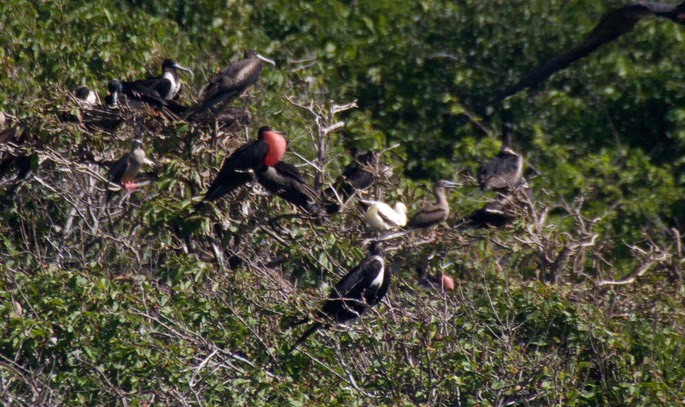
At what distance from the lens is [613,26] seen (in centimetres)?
645

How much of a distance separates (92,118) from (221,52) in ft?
7.17

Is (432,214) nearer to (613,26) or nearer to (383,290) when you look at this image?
(383,290)

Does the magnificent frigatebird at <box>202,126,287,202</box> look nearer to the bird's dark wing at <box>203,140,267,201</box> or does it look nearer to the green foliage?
the bird's dark wing at <box>203,140,267,201</box>

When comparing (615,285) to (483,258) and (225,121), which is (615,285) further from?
(225,121)

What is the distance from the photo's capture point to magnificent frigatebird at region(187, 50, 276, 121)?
604cm

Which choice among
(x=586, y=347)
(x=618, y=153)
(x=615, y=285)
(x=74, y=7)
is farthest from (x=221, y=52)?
(x=586, y=347)

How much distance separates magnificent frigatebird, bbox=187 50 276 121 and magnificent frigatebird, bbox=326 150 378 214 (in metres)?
0.71

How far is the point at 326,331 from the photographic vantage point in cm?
455

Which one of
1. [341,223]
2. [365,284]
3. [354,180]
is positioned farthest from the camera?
[354,180]

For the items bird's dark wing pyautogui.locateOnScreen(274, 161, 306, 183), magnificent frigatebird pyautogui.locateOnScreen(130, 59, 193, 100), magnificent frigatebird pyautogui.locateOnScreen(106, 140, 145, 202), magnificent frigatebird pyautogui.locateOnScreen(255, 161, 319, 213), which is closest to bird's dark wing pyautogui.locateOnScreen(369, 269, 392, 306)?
magnificent frigatebird pyautogui.locateOnScreen(255, 161, 319, 213)

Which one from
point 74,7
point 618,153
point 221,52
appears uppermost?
point 74,7

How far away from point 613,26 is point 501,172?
968 millimetres

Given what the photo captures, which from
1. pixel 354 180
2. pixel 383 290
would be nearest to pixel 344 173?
pixel 354 180

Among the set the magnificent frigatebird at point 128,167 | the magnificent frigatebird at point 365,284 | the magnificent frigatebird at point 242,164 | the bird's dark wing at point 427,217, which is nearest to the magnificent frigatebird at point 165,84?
the magnificent frigatebird at point 128,167
